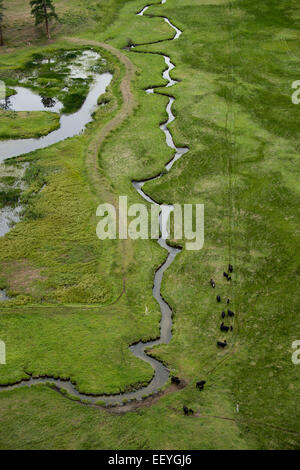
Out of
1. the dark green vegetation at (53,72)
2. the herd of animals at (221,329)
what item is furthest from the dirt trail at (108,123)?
the herd of animals at (221,329)

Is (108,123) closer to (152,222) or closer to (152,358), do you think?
(152,222)

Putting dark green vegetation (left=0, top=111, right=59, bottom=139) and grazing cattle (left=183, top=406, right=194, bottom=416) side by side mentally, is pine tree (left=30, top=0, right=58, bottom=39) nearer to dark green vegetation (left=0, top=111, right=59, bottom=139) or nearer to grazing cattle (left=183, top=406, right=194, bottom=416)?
dark green vegetation (left=0, top=111, right=59, bottom=139)

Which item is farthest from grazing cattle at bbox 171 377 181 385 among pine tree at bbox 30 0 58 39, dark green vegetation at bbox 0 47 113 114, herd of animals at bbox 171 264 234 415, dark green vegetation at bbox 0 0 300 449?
pine tree at bbox 30 0 58 39

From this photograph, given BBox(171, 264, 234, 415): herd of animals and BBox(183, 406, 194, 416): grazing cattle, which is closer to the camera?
BBox(183, 406, 194, 416): grazing cattle

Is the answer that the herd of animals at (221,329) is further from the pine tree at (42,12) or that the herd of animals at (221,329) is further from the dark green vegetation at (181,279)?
the pine tree at (42,12)

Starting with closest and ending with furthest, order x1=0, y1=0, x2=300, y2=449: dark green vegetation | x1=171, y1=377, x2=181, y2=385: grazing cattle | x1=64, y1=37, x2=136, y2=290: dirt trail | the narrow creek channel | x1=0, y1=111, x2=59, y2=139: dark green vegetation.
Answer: x1=0, y1=0, x2=300, y2=449: dark green vegetation
the narrow creek channel
x1=171, y1=377, x2=181, y2=385: grazing cattle
x1=64, y1=37, x2=136, y2=290: dirt trail
x1=0, y1=111, x2=59, y2=139: dark green vegetation

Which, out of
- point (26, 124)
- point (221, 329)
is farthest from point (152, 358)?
point (26, 124)
